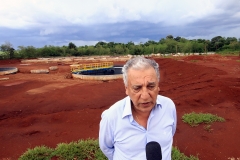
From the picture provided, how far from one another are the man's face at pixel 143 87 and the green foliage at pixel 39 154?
302cm

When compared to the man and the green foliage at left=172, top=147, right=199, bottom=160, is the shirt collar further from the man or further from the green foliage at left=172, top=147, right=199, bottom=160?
the green foliage at left=172, top=147, right=199, bottom=160

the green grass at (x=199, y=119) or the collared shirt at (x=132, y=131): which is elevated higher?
the collared shirt at (x=132, y=131)

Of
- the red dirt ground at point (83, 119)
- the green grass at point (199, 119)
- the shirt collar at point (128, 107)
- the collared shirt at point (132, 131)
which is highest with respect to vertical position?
the shirt collar at point (128, 107)

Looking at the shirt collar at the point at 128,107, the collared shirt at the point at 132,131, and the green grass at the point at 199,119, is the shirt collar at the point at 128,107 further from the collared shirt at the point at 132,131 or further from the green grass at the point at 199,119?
the green grass at the point at 199,119

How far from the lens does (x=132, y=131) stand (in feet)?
5.16

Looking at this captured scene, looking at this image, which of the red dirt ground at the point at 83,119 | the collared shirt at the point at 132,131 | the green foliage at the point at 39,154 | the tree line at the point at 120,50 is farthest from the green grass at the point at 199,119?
the tree line at the point at 120,50

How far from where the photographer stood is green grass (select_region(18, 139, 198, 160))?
383cm

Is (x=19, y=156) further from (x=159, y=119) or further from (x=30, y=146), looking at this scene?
(x=159, y=119)

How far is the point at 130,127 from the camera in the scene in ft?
5.17

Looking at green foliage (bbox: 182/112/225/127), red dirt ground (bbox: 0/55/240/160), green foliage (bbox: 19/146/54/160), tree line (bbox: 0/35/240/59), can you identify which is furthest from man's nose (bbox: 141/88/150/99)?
tree line (bbox: 0/35/240/59)

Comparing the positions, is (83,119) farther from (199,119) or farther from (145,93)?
(145,93)

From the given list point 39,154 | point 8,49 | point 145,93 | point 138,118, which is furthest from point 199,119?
point 8,49

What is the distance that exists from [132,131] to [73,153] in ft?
8.99

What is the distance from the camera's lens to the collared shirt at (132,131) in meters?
1.56
